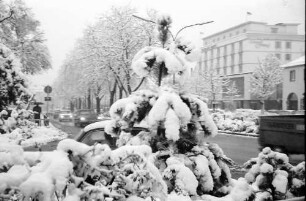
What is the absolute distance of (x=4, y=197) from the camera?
188 cm

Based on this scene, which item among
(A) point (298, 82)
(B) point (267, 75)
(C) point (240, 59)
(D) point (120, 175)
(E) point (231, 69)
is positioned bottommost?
(D) point (120, 175)

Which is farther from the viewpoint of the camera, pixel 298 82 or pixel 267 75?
pixel 267 75

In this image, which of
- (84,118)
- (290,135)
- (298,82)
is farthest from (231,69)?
(298,82)

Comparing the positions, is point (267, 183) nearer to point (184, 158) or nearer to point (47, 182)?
point (184, 158)

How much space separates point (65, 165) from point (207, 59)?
72.5 metres

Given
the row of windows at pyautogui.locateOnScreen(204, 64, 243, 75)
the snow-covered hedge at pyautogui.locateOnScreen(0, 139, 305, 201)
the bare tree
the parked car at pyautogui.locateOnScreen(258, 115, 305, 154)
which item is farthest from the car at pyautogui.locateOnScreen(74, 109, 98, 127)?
the row of windows at pyautogui.locateOnScreen(204, 64, 243, 75)

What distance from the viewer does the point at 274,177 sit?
335 centimetres

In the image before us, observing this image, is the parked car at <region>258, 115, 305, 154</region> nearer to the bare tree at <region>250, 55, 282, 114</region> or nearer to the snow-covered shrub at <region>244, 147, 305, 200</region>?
the snow-covered shrub at <region>244, 147, 305, 200</region>

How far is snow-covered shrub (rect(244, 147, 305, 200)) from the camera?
10.4ft

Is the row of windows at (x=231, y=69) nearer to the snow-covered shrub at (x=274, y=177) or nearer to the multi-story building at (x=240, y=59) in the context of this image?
the multi-story building at (x=240, y=59)

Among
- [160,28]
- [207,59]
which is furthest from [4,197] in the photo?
[207,59]

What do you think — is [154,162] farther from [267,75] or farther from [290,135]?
[267,75]

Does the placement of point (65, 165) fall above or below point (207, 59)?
below

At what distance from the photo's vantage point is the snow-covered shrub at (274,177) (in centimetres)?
318
